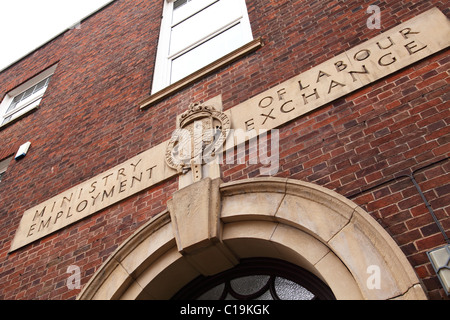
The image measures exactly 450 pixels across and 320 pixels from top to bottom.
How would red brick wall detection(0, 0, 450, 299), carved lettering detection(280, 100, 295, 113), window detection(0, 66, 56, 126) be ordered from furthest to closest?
window detection(0, 66, 56, 126) < carved lettering detection(280, 100, 295, 113) < red brick wall detection(0, 0, 450, 299)

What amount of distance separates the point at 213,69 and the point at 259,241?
275 centimetres

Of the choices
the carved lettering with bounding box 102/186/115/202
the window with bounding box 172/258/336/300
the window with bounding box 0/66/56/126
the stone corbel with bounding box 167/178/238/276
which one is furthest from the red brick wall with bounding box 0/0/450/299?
the window with bounding box 0/66/56/126

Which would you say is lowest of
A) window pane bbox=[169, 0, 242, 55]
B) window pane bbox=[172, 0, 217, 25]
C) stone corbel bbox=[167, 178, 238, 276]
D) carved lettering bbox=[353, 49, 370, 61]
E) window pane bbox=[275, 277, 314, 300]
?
window pane bbox=[275, 277, 314, 300]

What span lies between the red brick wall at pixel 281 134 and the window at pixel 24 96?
1.36 m

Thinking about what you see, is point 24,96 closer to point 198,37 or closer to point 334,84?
point 198,37

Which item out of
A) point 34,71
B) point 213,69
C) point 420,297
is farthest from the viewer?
point 34,71

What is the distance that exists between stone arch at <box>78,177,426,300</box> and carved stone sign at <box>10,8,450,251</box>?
71 centimetres

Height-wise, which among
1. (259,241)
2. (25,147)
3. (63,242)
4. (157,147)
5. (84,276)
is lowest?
(259,241)

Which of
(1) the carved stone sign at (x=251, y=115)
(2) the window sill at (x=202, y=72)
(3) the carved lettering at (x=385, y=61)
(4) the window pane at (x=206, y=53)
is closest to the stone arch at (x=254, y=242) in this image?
(1) the carved stone sign at (x=251, y=115)

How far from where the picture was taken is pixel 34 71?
32.2 feet

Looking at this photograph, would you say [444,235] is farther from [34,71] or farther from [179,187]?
[34,71]

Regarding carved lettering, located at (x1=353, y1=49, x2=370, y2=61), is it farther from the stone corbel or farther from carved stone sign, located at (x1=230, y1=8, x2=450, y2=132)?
the stone corbel

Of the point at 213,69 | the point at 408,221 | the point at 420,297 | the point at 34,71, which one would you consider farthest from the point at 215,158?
the point at 34,71

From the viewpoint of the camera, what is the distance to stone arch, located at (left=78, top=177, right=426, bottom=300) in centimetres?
294
